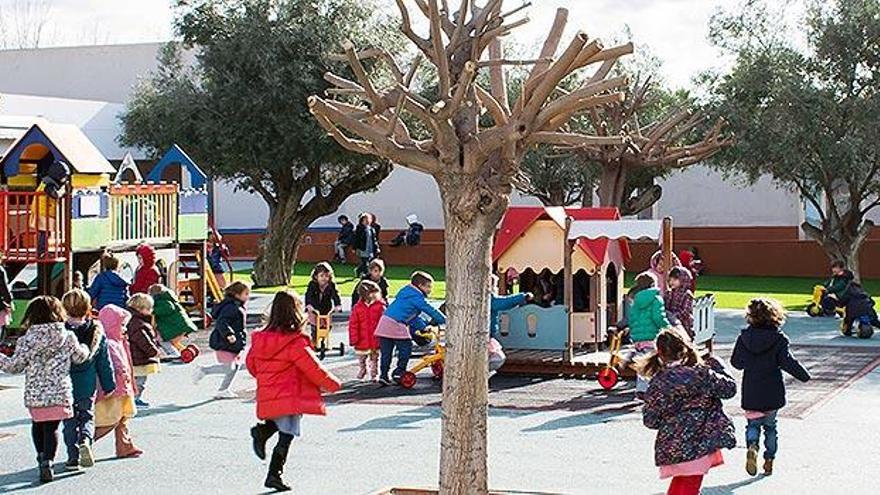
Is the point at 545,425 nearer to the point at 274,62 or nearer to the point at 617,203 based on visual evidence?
the point at 617,203

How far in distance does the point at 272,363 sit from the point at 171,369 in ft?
24.9

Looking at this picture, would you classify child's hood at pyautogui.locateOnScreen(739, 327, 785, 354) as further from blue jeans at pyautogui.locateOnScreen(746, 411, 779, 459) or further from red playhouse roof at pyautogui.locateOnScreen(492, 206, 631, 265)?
red playhouse roof at pyautogui.locateOnScreen(492, 206, 631, 265)

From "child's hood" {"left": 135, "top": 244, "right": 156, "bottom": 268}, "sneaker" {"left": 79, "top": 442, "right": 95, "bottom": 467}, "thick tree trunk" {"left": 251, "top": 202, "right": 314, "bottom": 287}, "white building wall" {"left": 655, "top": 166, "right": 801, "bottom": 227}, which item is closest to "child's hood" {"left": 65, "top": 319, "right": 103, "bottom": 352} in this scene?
"sneaker" {"left": 79, "top": 442, "right": 95, "bottom": 467}

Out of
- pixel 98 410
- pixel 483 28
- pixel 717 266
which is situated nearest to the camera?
pixel 483 28

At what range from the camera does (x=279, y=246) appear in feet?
105

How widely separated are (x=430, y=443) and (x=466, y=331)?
4.23 metres

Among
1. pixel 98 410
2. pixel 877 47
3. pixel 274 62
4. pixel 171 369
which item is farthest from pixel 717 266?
pixel 98 410

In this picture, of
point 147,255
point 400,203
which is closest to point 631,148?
point 147,255

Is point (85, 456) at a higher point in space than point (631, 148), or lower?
lower

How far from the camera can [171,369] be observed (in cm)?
1706

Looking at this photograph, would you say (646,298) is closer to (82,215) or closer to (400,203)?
(82,215)

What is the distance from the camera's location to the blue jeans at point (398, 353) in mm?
15367

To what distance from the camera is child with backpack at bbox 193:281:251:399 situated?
1401 cm

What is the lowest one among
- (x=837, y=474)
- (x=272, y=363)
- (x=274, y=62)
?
(x=837, y=474)
